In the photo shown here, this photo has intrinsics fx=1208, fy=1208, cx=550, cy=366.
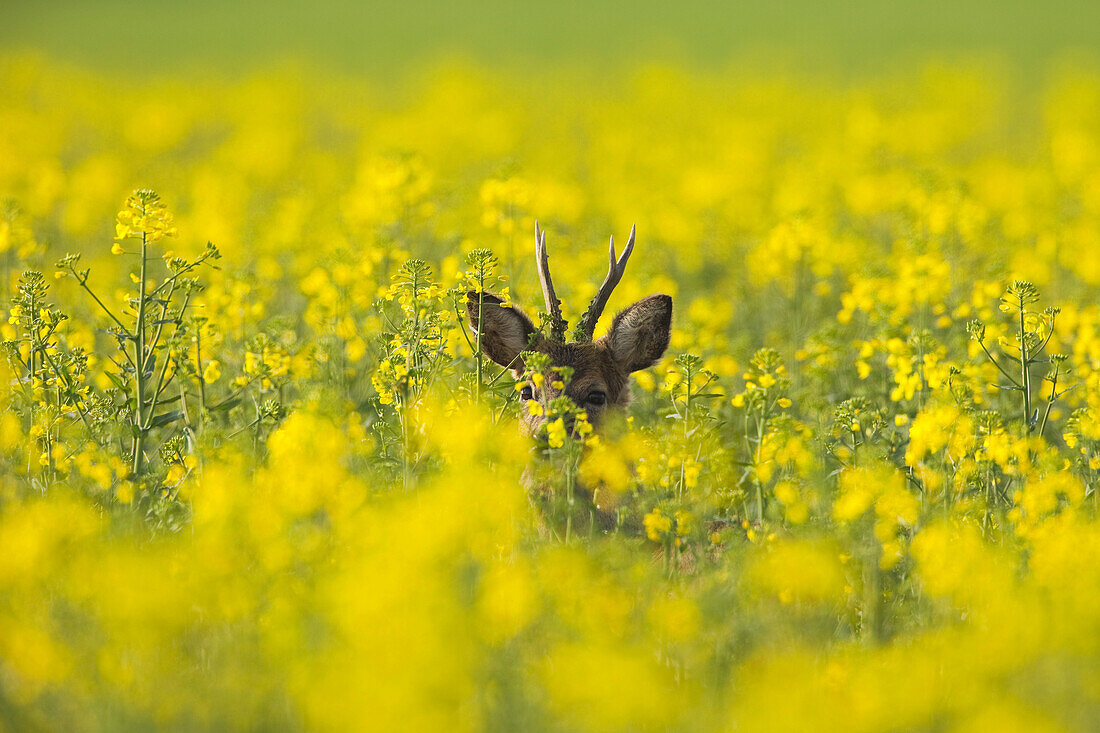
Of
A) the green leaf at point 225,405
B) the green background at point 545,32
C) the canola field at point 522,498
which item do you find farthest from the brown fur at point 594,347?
the green background at point 545,32

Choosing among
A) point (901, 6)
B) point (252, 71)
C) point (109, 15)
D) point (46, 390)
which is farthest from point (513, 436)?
point (901, 6)

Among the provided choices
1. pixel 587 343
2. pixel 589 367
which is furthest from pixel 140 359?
pixel 587 343

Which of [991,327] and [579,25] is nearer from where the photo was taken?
[991,327]

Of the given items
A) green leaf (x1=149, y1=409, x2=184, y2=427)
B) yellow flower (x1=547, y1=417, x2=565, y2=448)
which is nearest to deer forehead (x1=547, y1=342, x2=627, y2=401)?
yellow flower (x1=547, y1=417, x2=565, y2=448)

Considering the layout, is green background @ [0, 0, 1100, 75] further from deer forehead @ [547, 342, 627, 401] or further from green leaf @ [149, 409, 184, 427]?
green leaf @ [149, 409, 184, 427]

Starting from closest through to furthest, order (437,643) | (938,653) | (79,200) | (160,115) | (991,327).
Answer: (437,643)
(938,653)
(991,327)
(79,200)
(160,115)

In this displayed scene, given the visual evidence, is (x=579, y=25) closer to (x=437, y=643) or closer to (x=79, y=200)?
(x=79, y=200)

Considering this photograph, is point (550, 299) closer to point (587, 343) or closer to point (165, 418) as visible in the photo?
point (587, 343)
